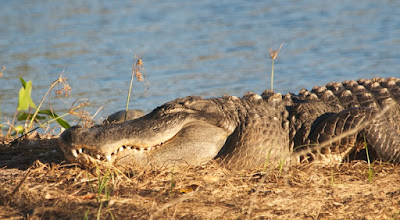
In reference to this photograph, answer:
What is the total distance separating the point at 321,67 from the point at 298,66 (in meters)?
0.32

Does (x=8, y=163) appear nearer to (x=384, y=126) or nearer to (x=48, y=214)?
(x=48, y=214)

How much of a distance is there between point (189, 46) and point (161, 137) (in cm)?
558

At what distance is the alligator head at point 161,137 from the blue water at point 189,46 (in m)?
1.69

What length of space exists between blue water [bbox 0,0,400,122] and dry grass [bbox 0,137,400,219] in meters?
1.99

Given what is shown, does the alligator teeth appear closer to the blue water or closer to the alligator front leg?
the alligator front leg

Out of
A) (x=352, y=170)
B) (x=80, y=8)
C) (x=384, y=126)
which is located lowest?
(x=352, y=170)

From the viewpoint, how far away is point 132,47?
9.00 metres

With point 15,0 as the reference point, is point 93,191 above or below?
below

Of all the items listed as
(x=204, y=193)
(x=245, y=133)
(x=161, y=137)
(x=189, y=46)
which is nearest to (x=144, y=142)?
(x=161, y=137)

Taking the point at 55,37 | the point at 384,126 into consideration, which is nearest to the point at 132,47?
the point at 55,37

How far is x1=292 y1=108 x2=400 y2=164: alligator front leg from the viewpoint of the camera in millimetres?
3779

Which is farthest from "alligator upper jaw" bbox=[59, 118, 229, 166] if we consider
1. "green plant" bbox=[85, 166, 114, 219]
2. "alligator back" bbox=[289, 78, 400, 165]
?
"alligator back" bbox=[289, 78, 400, 165]

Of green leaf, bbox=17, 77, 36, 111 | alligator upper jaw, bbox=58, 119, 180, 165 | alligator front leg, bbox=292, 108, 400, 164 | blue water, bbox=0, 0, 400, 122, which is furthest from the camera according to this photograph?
blue water, bbox=0, 0, 400, 122

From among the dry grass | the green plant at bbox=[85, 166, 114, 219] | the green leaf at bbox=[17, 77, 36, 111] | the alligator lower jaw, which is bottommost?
the dry grass
